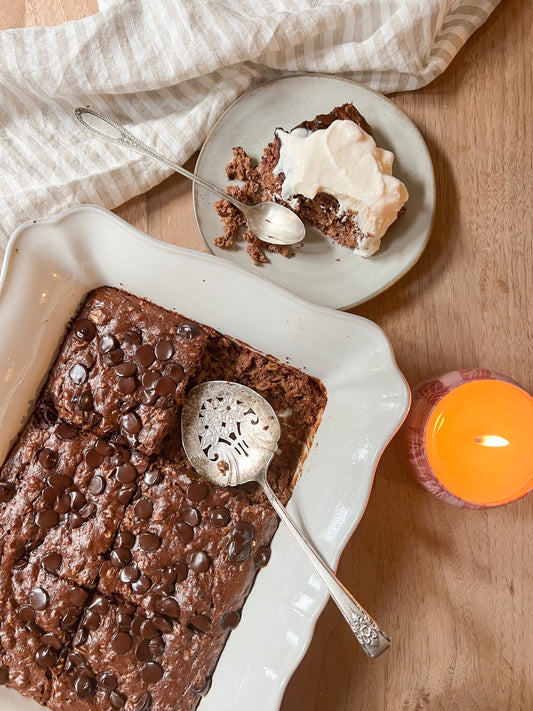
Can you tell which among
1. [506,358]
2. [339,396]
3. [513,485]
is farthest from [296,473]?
[506,358]

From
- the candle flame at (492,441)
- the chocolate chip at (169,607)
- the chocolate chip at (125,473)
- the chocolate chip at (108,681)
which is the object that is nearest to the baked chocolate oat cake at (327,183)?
the candle flame at (492,441)

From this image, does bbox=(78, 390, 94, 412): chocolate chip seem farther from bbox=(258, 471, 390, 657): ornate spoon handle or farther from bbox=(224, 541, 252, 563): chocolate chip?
bbox=(258, 471, 390, 657): ornate spoon handle

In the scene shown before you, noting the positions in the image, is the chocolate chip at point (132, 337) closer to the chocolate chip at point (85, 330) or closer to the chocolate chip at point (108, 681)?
the chocolate chip at point (85, 330)

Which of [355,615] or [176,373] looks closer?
[355,615]

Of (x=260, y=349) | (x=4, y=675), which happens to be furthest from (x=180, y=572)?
(x=260, y=349)

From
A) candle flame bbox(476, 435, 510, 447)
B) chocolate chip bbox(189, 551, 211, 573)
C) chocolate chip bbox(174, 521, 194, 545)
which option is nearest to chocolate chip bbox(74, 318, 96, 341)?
chocolate chip bbox(174, 521, 194, 545)

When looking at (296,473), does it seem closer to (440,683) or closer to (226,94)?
(440,683)

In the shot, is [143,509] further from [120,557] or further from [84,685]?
[84,685]
